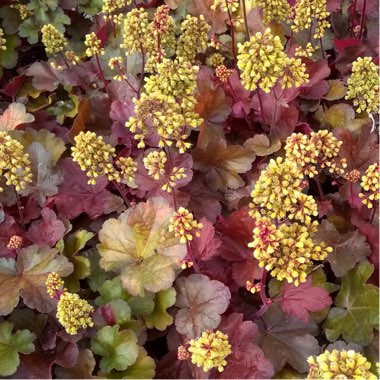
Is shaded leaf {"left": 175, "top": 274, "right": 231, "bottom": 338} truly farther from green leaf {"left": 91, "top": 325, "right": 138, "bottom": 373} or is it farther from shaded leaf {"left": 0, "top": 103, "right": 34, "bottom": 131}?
shaded leaf {"left": 0, "top": 103, "right": 34, "bottom": 131}

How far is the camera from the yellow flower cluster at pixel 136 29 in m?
1.49

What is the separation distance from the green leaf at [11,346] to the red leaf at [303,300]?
61 cm

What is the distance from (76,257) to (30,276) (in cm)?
13

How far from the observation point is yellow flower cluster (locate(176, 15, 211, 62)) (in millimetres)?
1679

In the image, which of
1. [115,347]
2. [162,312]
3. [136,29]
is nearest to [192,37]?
[136,29]

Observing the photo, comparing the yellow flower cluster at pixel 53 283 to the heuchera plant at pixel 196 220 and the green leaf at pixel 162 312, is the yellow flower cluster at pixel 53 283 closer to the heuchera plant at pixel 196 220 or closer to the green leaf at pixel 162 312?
the heuchera plant at pixel 196 220

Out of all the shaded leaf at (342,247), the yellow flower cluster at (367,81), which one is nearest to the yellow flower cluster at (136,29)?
the yellow flower cluster at (367,81)

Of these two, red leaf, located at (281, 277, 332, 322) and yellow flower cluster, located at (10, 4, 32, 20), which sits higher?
yellow flower cluster, located at (10, 4, 32, 20)

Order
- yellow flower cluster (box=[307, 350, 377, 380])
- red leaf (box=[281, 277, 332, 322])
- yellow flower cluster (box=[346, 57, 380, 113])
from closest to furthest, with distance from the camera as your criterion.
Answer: yellow flower cluster (box=[307, 350, 377, 380]) → red leaf (box=[281, 277, 332, 322]) → yellow flower cluster (box=[346, 57, 380, 113])

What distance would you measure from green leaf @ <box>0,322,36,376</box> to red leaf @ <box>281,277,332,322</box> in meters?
→ 0.61

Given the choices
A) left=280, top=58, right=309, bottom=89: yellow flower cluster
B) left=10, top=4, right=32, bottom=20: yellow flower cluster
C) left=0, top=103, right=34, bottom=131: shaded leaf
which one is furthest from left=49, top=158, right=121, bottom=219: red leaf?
left=10, top=4, right=32, bottom=20: yellow flower cluster

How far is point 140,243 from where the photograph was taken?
1446mm

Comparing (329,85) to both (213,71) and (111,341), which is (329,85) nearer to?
(213,71)

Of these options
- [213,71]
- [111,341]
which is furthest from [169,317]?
[213,71]
